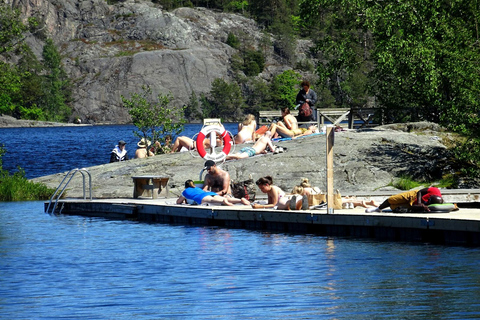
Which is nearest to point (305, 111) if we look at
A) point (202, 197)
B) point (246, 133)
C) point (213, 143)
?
point (246, 133)

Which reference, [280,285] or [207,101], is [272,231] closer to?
[280,285]

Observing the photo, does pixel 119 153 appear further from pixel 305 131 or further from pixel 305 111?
pixel 305 111

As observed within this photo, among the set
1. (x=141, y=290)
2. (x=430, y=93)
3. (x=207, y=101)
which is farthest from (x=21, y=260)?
(x=207, y=101)

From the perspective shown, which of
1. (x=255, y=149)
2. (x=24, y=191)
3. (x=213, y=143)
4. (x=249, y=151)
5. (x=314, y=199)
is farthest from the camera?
(x=24, y=191)

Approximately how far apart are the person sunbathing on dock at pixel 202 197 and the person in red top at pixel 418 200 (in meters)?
4.76

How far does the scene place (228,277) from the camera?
1492 centimetres

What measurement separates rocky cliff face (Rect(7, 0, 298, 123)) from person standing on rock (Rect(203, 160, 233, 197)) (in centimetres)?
11982

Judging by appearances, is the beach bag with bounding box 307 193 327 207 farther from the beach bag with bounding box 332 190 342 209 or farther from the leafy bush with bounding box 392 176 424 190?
the leafy bush with bounding box 392 176 424 190

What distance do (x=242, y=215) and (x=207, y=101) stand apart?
434 ft

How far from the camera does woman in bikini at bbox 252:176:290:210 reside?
20.0 meters

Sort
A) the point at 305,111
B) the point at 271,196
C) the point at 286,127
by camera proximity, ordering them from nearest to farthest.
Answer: the point at 271,196
the point at 286,127
the point at 305,111

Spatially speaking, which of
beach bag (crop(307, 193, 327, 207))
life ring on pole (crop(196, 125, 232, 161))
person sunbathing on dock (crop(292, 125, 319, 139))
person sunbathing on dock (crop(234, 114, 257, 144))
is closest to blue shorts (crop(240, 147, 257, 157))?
life ring on pole (crop(196, 125, 232, 161))

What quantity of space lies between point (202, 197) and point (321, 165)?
6721 mm

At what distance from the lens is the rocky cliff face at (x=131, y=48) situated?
146375 millimetres
